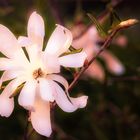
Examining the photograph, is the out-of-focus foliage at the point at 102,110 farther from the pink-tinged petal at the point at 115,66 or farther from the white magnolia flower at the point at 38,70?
the white magnolia flower at the point at 38,70

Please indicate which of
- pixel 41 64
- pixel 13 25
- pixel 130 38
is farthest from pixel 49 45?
pixel 130 38

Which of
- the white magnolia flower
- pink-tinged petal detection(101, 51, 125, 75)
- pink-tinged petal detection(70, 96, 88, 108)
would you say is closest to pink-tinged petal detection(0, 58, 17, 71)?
the white magnolia flower

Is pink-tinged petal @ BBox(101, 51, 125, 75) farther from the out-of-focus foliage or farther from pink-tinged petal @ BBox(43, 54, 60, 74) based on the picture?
pink-tinged petal @ BBox(43, 54, 60, 74)

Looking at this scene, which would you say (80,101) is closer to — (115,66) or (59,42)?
(59,42)

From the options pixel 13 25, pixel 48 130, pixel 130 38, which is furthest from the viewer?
pixel 130 38

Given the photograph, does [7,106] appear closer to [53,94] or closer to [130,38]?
[53,94]

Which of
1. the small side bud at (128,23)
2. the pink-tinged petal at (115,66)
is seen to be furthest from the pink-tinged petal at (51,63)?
the pink-tinged petal at (115,66)
